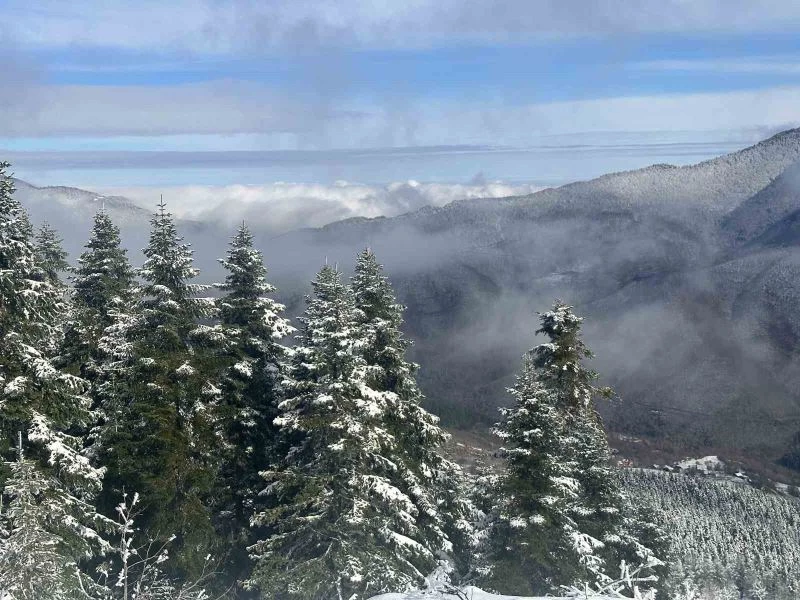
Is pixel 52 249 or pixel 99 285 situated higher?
pixel 52 249

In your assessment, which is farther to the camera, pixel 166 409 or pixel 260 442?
pixel 260 442

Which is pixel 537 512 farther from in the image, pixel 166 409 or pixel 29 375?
pixel 29 375

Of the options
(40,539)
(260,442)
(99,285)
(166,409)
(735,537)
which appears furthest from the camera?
(735,537)

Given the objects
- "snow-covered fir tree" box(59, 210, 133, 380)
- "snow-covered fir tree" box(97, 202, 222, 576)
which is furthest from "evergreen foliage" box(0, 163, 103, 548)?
"snow-covered fir tree" box(59, 210, 133, 380)

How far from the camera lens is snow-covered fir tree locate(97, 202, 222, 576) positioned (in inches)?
→ 842

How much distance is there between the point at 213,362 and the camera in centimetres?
2300

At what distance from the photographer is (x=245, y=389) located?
82.7 feet

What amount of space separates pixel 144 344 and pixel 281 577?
7.38 metres

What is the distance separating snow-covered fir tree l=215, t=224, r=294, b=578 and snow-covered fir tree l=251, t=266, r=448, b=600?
2.07 metres

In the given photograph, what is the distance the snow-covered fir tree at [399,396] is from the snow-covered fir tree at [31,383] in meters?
8.25

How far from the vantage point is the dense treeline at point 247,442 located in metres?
18.2

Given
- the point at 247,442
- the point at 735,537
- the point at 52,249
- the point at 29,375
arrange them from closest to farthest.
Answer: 1. the point at 29,375
2. the point at 247,442
3. the point at 52,249
4. the point at 735,537

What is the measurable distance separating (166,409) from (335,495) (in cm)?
513

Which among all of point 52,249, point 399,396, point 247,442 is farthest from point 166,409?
point 52,249
